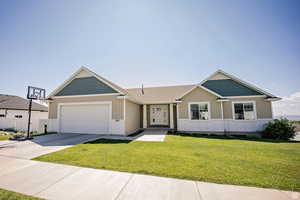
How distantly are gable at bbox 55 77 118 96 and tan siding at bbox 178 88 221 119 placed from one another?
6.86 m

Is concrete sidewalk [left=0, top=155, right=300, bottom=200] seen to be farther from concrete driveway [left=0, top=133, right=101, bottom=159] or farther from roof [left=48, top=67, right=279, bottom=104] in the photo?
roof [left=48, top=67, right=279, bottom=104]

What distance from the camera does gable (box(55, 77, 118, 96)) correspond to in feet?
35.1

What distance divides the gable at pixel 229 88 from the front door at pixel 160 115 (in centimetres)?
560

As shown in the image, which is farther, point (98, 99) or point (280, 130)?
point (98, 99)

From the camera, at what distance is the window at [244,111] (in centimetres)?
1155

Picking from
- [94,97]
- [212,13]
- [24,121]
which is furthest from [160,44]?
[24,121]

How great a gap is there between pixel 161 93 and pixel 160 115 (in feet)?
9.62

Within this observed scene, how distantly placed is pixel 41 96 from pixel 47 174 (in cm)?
976

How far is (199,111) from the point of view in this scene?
12.0 metres

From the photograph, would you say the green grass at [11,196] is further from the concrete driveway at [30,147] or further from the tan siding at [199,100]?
the tan siding at [199,100]

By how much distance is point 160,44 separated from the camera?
36.4 feet

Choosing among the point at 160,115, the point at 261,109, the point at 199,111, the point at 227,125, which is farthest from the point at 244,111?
the point at 160,115

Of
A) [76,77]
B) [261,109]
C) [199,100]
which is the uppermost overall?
[76,77]

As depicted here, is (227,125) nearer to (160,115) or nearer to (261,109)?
(261,109)
